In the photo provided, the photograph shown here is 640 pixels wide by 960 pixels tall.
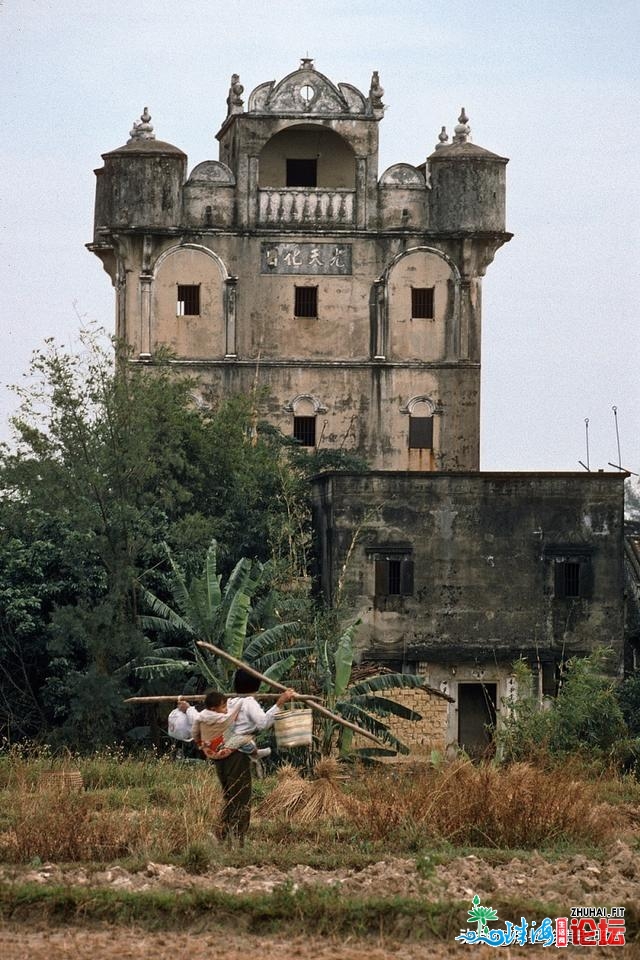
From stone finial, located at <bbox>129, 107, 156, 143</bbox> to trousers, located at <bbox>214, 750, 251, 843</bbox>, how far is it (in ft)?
95.8

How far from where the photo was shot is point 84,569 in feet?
100

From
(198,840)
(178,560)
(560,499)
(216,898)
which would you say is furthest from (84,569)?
(216,898)

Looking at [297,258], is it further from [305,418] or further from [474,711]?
[474,711]

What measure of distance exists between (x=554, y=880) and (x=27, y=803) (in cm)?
530

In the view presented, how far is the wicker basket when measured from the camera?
17156mm

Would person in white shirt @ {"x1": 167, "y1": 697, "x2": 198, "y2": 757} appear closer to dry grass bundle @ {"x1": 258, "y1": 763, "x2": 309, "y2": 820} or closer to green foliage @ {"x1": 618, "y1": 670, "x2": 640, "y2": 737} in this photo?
dry grass bundle @ {"x1": 258, "y1": 763, "x2": 309, "y2": 820}

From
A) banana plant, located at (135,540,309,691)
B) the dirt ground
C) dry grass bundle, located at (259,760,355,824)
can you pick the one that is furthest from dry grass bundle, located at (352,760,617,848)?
banana plant, located at (135,540,309,691)

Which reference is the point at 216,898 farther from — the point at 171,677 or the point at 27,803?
the point at 171,677

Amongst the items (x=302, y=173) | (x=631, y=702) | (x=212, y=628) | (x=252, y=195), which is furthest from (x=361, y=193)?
(x=631, y=702)

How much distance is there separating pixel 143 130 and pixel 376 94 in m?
5.23

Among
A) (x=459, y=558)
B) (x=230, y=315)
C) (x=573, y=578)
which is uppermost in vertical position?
(x=230, y=315)

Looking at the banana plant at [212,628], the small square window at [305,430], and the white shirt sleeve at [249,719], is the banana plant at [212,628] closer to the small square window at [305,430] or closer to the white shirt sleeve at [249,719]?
the white shirt sleeve at [249,719]

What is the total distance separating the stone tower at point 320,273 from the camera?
42.9m

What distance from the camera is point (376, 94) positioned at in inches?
1727
